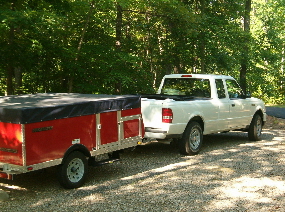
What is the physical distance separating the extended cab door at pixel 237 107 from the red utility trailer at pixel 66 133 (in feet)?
13.2

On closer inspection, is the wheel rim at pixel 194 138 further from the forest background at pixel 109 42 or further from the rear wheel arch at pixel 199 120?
the forest background at pixel 109 42

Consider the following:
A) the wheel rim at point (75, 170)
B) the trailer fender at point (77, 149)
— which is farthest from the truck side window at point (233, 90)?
the wheel rim at point (75, 170)

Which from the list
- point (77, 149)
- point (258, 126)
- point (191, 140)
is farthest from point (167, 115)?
point (258, 126)

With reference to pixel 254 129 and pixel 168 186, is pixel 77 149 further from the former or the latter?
pixel 254 129

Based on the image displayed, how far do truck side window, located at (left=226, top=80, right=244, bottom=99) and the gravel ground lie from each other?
74.2 inches

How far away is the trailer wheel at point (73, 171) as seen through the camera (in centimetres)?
671

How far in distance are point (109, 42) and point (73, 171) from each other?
8875 millimetres

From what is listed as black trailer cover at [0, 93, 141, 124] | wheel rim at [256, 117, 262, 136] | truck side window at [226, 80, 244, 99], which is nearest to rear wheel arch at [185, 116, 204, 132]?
truck side window at [226, 80, 244, 99]

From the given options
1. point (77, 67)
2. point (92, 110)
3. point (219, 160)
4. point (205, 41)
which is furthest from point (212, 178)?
point (205, 41)

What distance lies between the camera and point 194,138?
10.1 m

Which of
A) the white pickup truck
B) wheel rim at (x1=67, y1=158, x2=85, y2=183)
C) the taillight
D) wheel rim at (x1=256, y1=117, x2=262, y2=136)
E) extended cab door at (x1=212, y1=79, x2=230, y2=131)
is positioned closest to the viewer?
wheel rim at (x1=67, y1=158, x2=85, y2=183)

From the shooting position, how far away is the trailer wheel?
671cm

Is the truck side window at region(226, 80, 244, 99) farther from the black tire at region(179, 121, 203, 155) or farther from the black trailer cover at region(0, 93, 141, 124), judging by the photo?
the black trailer cover at region(0, 93, 141, 124)

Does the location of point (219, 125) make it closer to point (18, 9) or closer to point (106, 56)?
point (106, 56)
